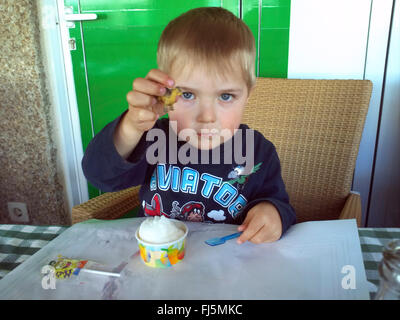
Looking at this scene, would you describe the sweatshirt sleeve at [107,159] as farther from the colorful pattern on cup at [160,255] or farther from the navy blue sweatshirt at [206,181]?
the colorful pattern on cup at [160,255]

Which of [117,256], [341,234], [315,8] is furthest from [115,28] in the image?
[341,234]

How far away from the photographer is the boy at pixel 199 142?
0.71 metres

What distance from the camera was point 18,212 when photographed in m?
2.14

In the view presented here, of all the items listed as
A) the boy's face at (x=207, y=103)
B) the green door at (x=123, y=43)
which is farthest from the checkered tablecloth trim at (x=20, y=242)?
the green door at (x=123, y=43)

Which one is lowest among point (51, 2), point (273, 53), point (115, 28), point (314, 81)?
point (314, 81)

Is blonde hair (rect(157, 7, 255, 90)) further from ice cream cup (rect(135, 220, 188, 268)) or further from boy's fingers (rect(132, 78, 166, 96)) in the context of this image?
ice cream cup (rect(135, 220, 188, 268))

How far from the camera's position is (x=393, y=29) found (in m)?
1.50

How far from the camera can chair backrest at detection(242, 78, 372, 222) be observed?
1.23 m

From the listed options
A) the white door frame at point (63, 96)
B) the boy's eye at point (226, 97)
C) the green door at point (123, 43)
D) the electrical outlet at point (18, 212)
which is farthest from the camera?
the electrical outlet at point (18, 212)

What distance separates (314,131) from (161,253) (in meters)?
0.92

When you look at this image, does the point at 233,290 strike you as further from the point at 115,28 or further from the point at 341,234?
the point at 115,28

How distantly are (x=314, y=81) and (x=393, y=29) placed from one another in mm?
545

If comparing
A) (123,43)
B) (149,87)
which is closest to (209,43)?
(149,87)

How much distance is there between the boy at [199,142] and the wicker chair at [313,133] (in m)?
0.30
